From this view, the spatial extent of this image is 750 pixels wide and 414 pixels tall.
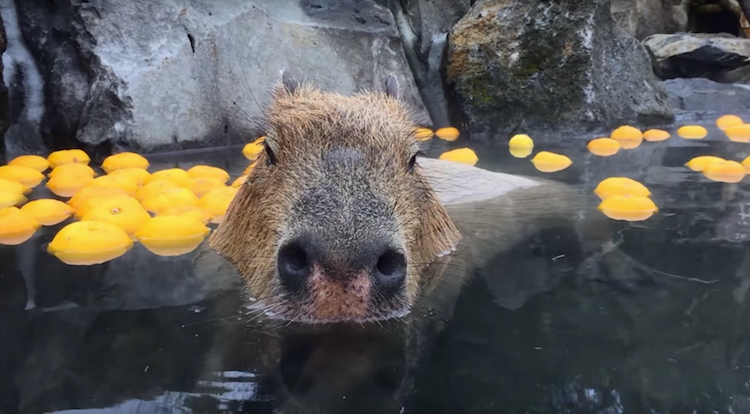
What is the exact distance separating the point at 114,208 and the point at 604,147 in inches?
164

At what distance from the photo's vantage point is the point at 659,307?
3.03m

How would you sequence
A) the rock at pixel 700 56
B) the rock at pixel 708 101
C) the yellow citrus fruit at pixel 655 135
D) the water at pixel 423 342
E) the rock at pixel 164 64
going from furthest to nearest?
the rock at pixel 700 56 → the rock at pixel 708 101 → the yellow citrus fruit at pixel 655 135 → the rock at pixel 164 64 → the water at pixel 423 342

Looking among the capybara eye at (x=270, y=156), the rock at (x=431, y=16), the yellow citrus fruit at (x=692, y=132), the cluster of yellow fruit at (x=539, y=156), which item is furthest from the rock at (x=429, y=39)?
the capybara eye at (x=270, y=156)

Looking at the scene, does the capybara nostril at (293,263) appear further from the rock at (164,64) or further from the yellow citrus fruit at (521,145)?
the yellow citrus fruit at (521,145)

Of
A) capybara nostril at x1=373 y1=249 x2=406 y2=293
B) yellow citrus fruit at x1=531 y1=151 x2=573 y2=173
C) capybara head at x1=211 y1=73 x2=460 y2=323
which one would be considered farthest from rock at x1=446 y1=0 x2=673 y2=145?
capybara nostril at x1=373 y1=249 x2=406 y2=293

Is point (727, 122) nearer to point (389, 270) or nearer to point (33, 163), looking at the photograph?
point (33, 163)

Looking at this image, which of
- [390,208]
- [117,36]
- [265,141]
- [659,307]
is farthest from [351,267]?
[117,36]

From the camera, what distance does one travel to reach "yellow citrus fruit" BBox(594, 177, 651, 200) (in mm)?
4805

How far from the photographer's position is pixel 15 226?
408 centimetres

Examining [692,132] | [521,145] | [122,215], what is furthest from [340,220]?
[692,132]

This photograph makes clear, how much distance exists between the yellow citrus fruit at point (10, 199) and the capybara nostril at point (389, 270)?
293 centimetres

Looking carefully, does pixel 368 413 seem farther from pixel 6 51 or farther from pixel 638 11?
pixel 638 11

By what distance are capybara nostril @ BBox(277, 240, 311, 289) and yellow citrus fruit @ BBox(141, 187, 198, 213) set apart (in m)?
2.09

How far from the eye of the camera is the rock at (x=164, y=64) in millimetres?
6352
